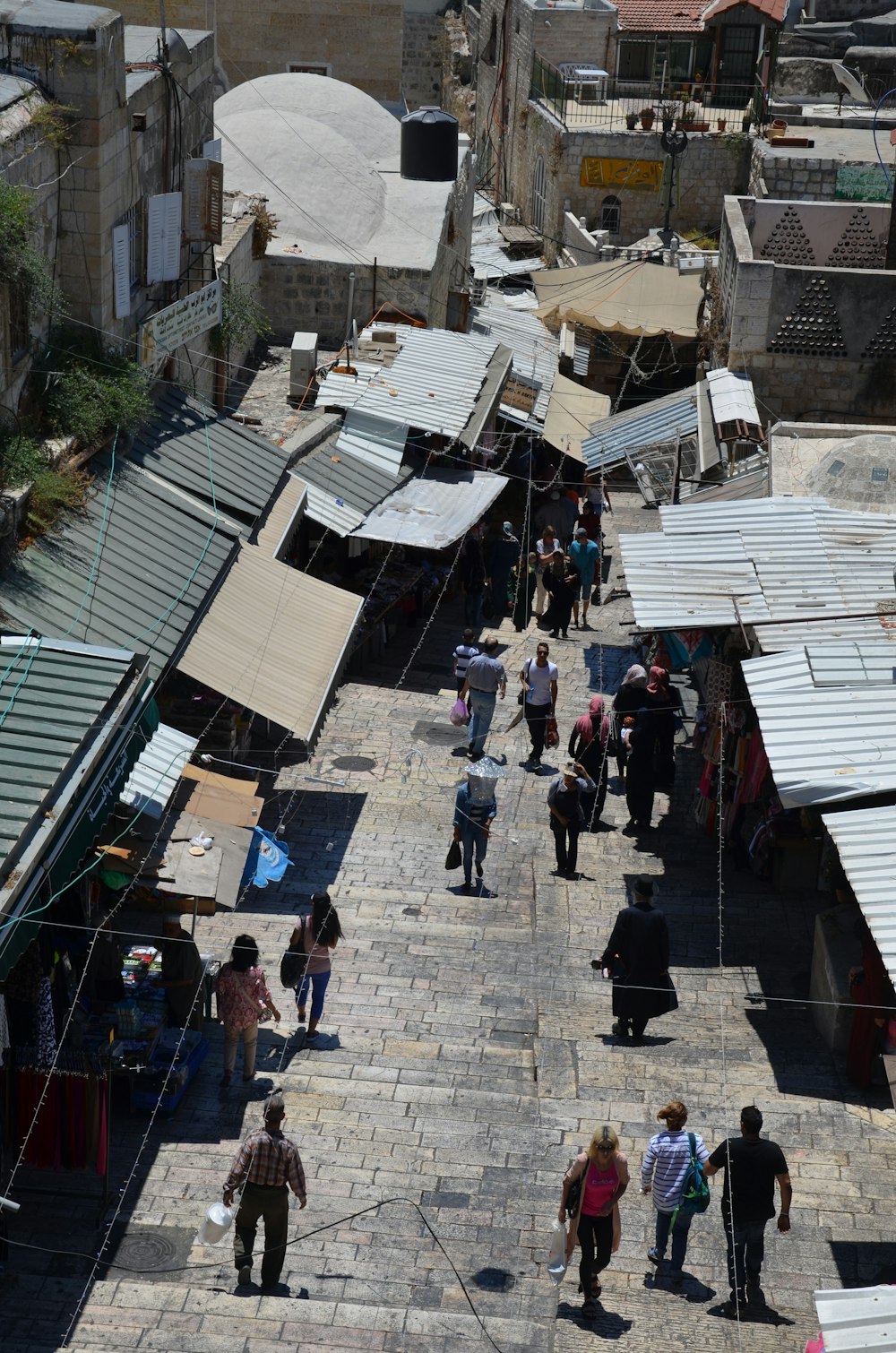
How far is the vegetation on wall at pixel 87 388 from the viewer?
1448 cm

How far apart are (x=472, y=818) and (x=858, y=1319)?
7.39 metres

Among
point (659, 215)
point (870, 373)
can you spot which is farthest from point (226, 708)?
point (659, 215)

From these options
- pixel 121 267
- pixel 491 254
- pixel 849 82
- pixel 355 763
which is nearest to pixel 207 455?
pixel 121 267

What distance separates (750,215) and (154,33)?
1003 centimetres

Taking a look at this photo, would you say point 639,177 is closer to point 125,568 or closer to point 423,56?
point 423,56

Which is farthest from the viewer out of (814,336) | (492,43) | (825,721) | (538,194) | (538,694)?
(492,43)

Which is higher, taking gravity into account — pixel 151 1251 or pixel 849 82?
pixel 849 82

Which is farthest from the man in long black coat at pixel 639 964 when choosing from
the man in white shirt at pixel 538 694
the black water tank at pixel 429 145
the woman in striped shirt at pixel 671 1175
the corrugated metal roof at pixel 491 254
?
the corrugated metal roof at pixel 491 254

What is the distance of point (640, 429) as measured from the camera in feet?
74.8

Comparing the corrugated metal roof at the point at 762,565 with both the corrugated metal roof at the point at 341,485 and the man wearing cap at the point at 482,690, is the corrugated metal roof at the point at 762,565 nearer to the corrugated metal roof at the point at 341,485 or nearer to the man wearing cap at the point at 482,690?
the man wearing cap at the point at 482,690

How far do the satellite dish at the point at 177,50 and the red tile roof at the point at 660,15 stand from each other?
27.0m

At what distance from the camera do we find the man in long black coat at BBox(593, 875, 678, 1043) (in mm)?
11547

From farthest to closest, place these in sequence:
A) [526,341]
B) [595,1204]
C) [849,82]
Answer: [849,82] → [526,341] → [595,1204]

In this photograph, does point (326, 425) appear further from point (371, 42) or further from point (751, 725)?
point (371, 42)
